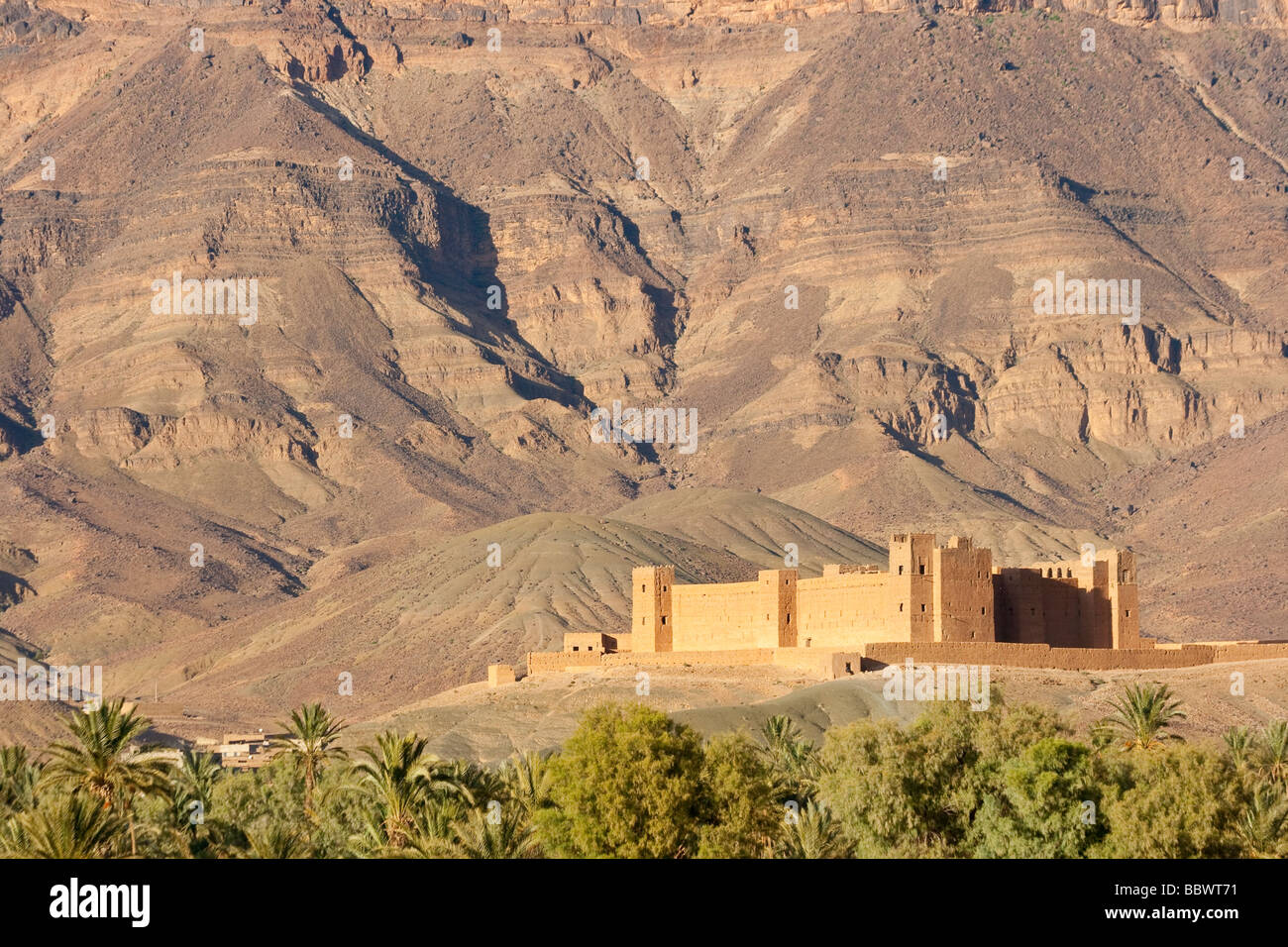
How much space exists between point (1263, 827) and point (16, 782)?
29.8 m

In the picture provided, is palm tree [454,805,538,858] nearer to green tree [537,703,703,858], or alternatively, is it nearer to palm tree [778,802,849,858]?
green tree [537,703,703,858]

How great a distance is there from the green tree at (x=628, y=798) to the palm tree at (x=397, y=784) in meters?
3.24

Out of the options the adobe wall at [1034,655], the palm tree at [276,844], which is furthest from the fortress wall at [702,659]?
the palm tree at [276,844]

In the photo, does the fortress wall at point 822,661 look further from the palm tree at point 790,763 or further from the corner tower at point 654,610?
the palm tree at point 790,763

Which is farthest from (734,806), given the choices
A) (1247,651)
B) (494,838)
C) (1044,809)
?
(1247,651)

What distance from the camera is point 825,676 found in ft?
321

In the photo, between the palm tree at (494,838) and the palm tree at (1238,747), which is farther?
the palm tree at (1238,747)

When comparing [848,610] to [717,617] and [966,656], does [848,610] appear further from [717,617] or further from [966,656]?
[717,617]

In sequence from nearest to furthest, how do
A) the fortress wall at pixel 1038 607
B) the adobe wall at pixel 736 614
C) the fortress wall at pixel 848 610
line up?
the fortress wall at pixel 848 610 → the fortress wall at pixel 1038 607 → the adobe wall at pixel 736 614

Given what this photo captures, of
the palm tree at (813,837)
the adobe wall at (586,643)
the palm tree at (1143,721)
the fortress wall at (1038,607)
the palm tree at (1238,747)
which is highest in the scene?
the fortress wall at (1038,607)

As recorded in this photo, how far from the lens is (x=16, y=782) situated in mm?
56875

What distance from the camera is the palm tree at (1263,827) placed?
47062 mm

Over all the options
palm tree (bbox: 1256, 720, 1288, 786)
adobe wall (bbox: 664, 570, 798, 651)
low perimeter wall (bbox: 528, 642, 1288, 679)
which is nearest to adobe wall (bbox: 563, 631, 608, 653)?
low perimeter wall (bbox: 528, 642, 1288, 679)
